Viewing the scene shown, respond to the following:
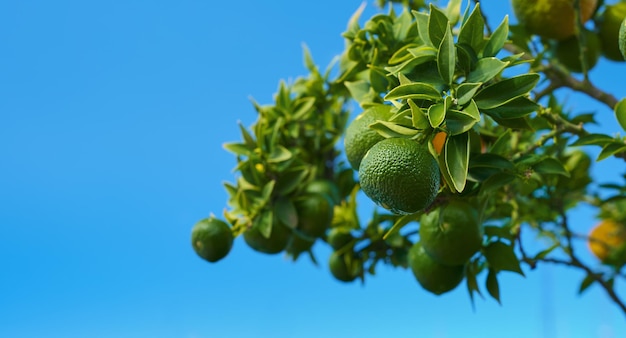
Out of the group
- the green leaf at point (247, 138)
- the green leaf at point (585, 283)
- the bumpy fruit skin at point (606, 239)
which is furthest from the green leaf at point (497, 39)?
the bumpy fruit skin at point (606, 239)

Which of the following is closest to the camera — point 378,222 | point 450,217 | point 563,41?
point 450,217

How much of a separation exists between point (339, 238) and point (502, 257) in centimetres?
47

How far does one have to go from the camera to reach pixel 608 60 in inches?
53.9

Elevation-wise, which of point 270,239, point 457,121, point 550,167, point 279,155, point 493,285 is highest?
point 279,155

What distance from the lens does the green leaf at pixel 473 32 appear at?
2.82ft

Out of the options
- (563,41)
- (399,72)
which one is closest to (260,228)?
(399,72)

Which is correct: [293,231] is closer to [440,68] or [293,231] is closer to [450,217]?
[450,217]

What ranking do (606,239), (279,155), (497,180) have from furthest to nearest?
(606,239)
(279,155)
(497,180)

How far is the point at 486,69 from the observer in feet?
2.76

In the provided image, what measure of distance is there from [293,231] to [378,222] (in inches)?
8.8

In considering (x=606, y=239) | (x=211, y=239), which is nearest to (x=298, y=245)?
(x=211, y=239)

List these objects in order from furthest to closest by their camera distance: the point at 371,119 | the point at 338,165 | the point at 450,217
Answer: the point at 338,165 → the point at 450,217 → the point at 371,119

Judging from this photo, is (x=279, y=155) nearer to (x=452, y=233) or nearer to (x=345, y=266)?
(x=345, y=266)

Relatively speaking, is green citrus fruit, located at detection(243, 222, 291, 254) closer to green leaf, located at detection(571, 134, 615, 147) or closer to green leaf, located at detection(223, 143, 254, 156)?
green leaf, located at detection(223, 143, 254, 156)
